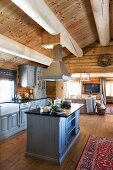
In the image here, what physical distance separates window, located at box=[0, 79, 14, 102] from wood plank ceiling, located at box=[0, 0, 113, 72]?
1.00 metres

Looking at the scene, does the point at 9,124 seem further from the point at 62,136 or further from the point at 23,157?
the point at 62,136

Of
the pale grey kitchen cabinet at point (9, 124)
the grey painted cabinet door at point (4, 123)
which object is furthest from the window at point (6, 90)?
the grey painted cabinet door at point (4, 123)

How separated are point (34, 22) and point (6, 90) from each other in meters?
2.91

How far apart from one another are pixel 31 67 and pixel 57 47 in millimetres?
2292

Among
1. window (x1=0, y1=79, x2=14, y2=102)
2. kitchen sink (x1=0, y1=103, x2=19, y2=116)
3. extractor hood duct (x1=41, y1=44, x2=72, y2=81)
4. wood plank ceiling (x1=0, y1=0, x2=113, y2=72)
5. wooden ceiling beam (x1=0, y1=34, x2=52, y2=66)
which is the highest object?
wood plank ceiling (x1=0, y1=0, x2=113, y2=72)

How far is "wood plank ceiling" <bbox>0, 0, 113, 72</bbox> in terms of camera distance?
10.9 ft

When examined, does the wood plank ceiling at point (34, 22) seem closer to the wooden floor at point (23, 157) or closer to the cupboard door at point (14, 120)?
the cupboard door at point (14, 120)

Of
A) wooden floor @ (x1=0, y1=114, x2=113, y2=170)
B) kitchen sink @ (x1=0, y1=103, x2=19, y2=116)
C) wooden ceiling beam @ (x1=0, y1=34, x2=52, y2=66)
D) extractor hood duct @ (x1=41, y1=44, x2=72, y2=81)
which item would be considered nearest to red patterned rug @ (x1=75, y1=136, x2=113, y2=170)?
wooden floor @ (x1=0, y1=114, x2=113, y2=170)

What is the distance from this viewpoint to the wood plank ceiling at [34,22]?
3328 millimetres

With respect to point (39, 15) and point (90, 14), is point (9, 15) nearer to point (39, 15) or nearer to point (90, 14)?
point (39, 15)

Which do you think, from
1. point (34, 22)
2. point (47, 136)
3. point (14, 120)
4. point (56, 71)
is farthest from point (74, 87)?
point (47, 136)

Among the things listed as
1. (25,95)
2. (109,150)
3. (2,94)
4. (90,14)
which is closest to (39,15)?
(90,14)

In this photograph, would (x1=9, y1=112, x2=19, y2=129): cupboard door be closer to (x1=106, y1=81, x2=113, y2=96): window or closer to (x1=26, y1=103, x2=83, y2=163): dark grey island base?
(x1=26, y1=103, x2=83, y2=163): dark grey island base

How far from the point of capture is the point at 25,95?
6680 mm
